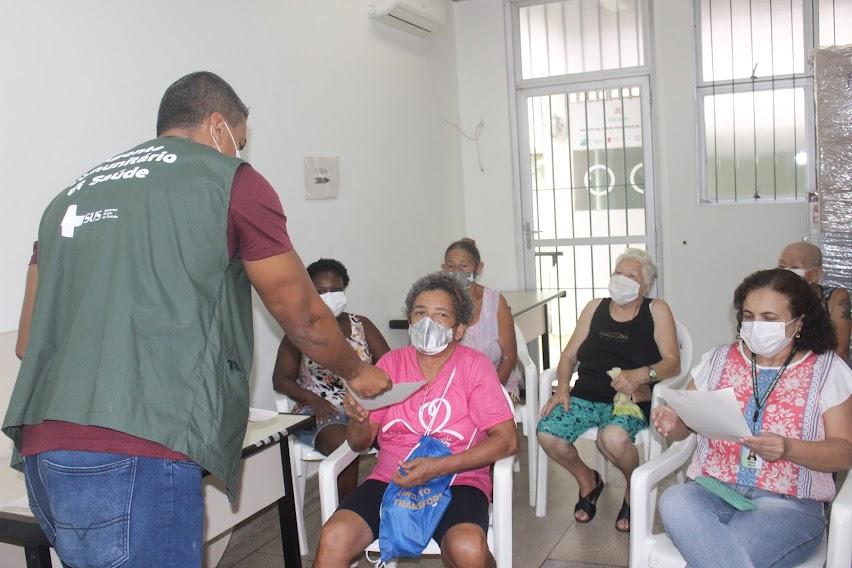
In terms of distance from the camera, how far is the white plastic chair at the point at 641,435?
131 inches

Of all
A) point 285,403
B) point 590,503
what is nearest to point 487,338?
point 590,503

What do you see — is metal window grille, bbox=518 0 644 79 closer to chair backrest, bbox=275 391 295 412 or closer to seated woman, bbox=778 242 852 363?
seated woman, bbox=778 242 852 363

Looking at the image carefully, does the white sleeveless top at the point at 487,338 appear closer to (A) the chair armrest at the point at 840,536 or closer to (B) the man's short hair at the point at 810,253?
(B) the man's short hair at the point at 810,253

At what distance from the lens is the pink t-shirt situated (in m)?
2.59

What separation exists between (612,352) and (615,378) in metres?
0.17

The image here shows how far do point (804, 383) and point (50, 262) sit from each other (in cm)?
205

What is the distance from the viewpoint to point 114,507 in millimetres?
1515

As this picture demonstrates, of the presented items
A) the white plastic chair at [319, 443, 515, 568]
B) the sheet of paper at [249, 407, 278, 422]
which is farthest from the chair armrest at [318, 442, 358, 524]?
the sheet of paper at [249, 407, 278, 422]

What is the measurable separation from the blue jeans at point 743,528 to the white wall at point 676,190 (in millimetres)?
3487

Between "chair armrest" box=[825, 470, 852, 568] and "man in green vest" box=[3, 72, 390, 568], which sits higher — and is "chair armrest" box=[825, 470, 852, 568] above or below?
below

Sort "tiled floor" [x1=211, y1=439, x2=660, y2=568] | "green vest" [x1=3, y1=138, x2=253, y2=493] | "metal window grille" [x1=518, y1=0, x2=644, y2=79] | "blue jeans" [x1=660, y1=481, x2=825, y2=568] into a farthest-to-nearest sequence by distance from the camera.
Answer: "metal window grille" [x1=518, y1=0, x2=644, y2=79] → "tiled floor" [x1=211, y1=439, x2=660, y2=568] → "blue jeans" [x1=660, y1=481, x2=825, y2=568] → "green vest" [x1=3, y1=138, x2=253, y2=493]

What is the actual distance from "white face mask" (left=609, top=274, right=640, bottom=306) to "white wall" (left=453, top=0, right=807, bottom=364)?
236 cm

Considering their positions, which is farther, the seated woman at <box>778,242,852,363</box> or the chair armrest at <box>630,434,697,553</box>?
the seated woman at <box>778,242,852,363</box>

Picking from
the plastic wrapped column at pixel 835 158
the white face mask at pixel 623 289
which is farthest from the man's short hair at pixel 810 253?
the white face mask at pixel 623 289
